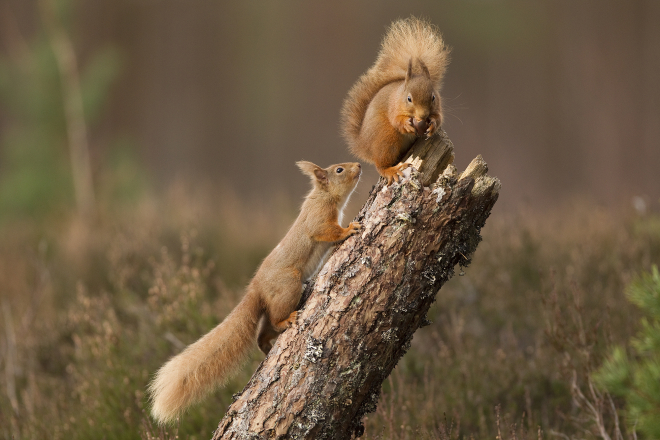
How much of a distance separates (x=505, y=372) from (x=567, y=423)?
50 centimetres

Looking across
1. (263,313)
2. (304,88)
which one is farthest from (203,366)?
(304,88)

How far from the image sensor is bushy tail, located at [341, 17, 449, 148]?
275 centimetres

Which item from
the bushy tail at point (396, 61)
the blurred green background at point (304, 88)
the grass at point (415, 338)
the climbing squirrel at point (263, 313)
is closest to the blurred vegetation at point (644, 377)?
the grass at point (415, 338)

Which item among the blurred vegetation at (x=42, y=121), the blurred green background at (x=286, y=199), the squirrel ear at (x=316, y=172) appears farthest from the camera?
the blurred vegetation at (x=42, y=121)

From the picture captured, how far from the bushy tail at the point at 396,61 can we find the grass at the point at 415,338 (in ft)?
4.27

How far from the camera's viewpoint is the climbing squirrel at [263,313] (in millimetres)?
2303

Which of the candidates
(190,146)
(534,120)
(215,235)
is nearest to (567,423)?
(215,235)

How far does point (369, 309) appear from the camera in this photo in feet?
6.98

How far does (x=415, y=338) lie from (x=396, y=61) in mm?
2518

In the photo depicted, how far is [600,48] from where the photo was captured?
409 inches

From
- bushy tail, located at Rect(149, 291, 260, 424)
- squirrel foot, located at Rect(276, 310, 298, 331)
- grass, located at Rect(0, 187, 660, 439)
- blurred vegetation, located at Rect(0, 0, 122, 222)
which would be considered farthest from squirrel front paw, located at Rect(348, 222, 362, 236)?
blurred vegetation, located at Rect(0, 0, 122, 222)

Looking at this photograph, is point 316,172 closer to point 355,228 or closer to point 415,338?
point 355,228

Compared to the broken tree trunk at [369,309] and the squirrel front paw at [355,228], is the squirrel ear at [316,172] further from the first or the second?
the broken tree trunk at [369,309]

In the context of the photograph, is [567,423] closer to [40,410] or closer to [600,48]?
[40,410]
